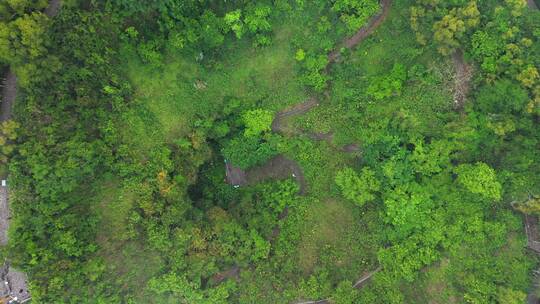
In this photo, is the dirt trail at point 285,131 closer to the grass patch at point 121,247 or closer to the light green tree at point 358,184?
the light green tree at point 358,184

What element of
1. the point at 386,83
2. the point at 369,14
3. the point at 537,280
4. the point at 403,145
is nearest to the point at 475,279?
the point at 537,280

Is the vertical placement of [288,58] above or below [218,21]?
below

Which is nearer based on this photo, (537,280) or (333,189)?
(537,280)

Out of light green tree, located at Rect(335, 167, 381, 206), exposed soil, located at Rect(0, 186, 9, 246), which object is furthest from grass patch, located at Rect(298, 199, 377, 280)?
exposed soil, located at Rect(0, 186, 9, 246)

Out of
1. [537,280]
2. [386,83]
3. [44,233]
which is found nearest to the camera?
[44,233]

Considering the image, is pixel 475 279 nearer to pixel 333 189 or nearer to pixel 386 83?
pixel 333 189

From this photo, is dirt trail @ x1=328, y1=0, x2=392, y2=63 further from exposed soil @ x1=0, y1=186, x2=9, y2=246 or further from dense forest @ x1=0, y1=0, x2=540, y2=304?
exposed soil @ x1=0, y1=186, x2=9, y2=246

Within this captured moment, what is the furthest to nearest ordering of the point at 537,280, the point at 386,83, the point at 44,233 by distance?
the point at 386,83 < the point at 537,280 < the point at 44,233

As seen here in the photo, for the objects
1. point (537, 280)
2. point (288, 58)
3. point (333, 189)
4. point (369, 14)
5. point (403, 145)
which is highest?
point (369, 14)
